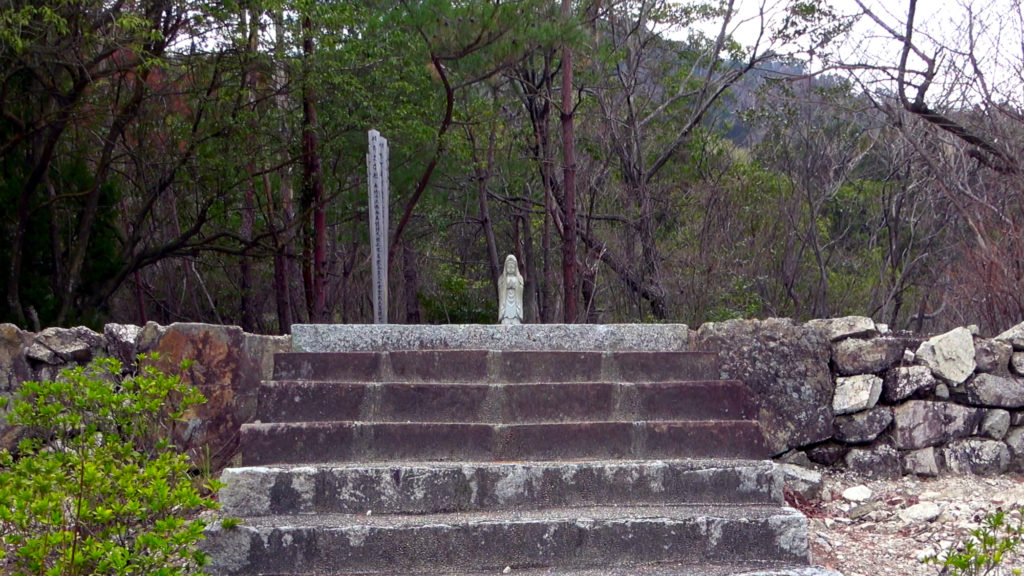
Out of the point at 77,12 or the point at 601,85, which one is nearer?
the point at 77,12

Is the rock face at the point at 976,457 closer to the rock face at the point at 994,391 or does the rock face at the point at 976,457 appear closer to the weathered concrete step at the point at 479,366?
the rock face at the point at 994,391

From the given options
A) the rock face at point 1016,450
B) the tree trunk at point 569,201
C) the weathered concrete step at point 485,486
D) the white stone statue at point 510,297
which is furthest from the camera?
the tree trunk at point 569,201

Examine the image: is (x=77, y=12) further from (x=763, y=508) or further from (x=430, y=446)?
(x=763, y=508)

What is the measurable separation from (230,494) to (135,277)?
1101cm

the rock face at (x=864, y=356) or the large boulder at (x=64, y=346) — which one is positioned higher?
the large boulder at (x=64, y=346)

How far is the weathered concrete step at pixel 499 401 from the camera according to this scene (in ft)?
16.4

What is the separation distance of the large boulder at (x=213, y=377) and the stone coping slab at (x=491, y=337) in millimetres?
385

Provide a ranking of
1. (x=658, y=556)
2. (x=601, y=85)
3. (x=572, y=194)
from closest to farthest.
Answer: (x=658, y=556), (x=572, y=194), (x=601, y=85)

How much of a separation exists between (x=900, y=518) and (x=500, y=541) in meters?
2.44

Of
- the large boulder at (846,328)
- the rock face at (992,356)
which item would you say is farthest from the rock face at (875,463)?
the rock face at (992,356)

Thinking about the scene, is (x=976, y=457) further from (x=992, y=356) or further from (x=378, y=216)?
(x=378, y=216)

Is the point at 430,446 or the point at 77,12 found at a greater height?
the point at 77,12

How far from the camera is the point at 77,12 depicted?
28.4 feet

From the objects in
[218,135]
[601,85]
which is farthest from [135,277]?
[601,85]
